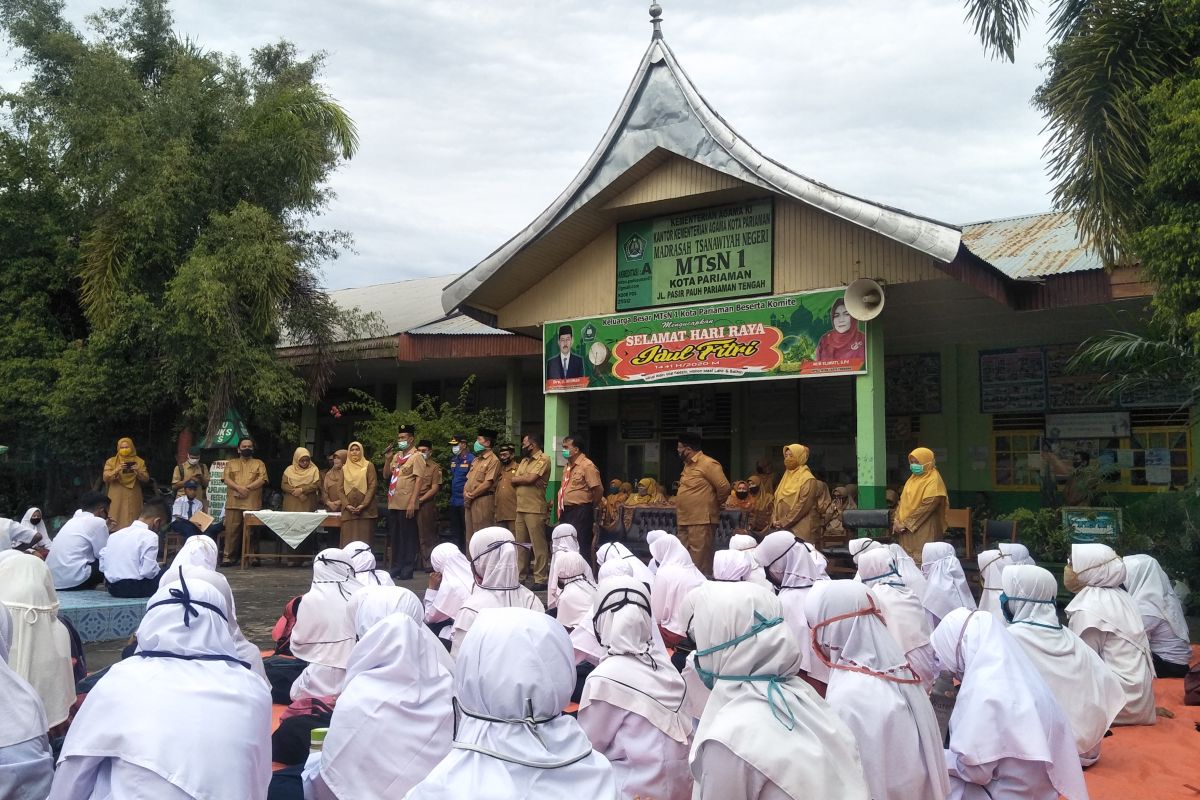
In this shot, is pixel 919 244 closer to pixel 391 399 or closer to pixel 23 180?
pixel 391 399

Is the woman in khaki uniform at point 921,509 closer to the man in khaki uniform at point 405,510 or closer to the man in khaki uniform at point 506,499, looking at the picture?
the man in khaki uniform at point 506,499

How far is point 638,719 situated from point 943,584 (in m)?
4.03

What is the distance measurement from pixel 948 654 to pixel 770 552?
243 centimetres

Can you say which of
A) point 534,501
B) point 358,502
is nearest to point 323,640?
point 534,501

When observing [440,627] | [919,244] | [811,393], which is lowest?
[440,627]

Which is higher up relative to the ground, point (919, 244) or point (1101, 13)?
point (1101, 13)

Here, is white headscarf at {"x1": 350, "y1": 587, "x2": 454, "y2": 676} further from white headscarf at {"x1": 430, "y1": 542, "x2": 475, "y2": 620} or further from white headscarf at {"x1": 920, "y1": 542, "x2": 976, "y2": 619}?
white headscarf at {"x1": 920, "y1": 542, "x2": 976, "y2": 619}

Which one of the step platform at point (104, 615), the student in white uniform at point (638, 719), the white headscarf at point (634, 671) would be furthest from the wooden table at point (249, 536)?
the student in white uniform at point (638, 719)

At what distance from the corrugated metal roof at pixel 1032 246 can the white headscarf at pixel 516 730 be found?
8.41 meters

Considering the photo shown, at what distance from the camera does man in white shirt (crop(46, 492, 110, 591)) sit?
29.0ft

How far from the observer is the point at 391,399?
17078 millimetres

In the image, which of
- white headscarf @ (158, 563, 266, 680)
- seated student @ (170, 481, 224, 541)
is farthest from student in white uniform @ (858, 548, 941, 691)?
seated student @ (170, 481, 224, 541)

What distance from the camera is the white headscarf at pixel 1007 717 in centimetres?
344

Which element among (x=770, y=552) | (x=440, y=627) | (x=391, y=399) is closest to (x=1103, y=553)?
(x=770, y=552)
